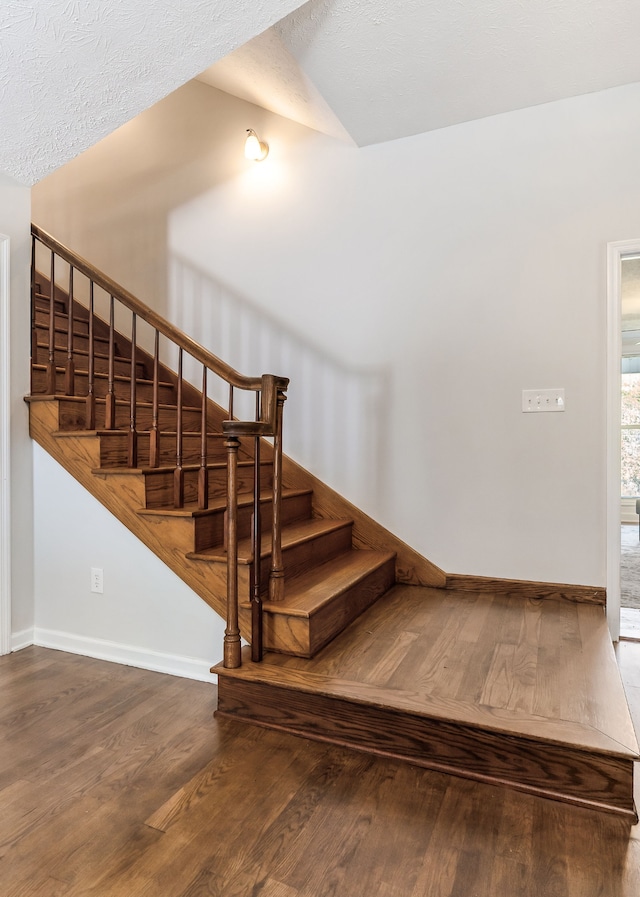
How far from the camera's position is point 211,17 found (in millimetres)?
1861

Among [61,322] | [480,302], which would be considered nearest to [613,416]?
[480,302]

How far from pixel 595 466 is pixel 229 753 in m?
2.09

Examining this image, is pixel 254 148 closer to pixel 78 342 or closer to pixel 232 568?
pixel 78 342

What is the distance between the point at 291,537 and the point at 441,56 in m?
2.32

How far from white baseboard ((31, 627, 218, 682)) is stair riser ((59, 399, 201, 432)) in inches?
40.0

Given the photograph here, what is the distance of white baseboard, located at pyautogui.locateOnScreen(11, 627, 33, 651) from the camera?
253cm

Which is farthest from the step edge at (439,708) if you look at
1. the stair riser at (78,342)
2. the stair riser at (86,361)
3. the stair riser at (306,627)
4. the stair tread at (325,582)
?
the stair riser at (78,342)

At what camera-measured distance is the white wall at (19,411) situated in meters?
2.55

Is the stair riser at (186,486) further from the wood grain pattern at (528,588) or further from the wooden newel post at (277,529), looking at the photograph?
the wood grain pattern at (528,588)

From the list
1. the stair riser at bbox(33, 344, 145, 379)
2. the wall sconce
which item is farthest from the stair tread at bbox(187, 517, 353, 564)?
the wall sconce

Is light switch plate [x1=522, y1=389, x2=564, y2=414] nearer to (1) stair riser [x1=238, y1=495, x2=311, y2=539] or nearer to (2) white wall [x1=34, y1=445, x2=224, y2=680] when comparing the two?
(1) stair riser [x1=238, y1=495, x2=311, y2=539]

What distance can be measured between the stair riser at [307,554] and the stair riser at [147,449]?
0.82m

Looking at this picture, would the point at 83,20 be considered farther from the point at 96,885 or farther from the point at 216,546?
the point at 96,885

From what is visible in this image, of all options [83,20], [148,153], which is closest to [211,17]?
[83,20]
